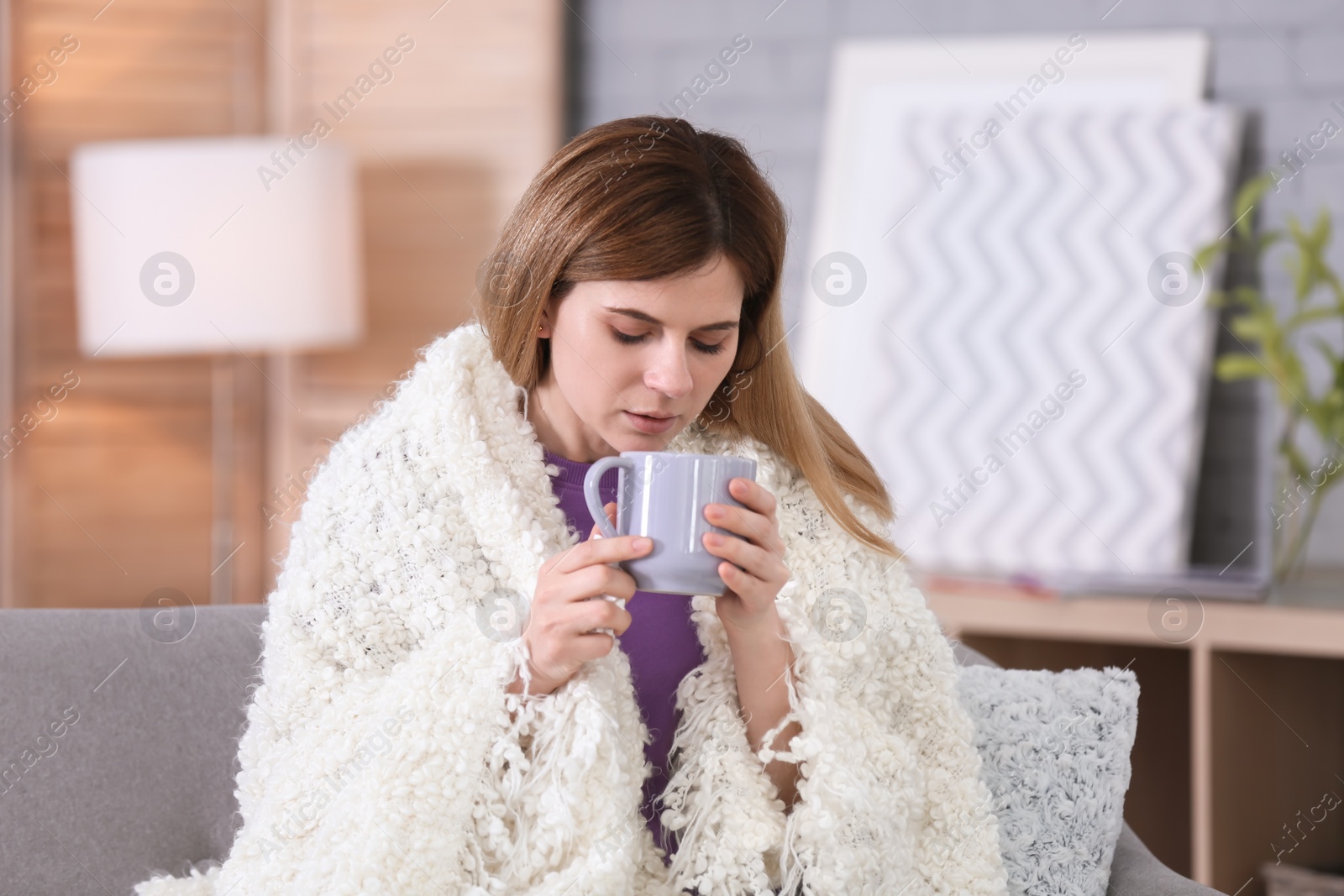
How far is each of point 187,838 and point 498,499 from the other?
18.6 inches

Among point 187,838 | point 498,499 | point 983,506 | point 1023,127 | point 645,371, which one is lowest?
point 187,838

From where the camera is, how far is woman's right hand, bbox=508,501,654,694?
3.44 ft

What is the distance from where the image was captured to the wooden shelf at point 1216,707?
2.20m

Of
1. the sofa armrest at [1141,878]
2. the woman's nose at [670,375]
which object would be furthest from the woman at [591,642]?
the sofa armrest at [1141,878]

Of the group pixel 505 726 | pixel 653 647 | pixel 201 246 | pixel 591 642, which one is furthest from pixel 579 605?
pixel 201 246

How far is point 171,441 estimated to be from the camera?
3.11m

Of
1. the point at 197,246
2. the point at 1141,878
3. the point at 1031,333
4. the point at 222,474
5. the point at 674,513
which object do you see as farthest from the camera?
the point at 222,474

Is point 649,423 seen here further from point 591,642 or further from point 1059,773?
point 1059,773

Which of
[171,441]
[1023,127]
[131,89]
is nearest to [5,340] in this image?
[171,441]

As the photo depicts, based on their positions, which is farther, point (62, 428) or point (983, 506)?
point (62, 428)

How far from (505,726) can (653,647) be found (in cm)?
22

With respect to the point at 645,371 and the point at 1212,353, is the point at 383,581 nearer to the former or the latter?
the point at 645,371

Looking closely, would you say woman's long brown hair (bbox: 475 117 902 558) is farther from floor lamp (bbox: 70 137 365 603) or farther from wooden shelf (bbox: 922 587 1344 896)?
floor lamp (bbox: 70 137 365 603)

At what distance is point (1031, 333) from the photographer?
2.59 metres
